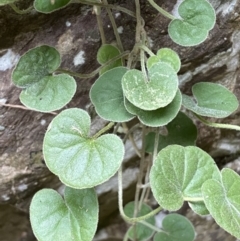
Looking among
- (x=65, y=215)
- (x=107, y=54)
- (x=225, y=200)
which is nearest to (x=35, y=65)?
(x=107, y=54)

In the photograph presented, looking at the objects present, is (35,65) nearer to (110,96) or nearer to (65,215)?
(110,96)

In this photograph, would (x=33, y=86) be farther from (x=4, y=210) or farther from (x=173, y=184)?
(x=4, y=210)

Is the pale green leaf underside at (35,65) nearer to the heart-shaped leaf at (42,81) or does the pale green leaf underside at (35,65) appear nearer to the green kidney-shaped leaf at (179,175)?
the heart-shaped leaf at (42,81)

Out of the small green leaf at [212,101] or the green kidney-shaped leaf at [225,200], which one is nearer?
the green kidney-shaped leaf at [225,200]

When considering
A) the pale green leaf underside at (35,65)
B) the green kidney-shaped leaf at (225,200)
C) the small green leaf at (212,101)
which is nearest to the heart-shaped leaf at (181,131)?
the small green leaf at (212,101)

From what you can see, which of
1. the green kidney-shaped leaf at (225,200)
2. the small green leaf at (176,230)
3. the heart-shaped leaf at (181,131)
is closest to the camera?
the green kidney-shaped leaf at (225,200)

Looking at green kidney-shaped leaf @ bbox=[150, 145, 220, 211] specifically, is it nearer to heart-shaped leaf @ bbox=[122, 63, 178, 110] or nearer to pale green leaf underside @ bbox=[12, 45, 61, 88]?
heart-shaped leaf @ bbox=[122, 63, 178, 110]
